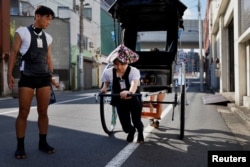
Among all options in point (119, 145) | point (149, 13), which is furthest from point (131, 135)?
point (149, 13)

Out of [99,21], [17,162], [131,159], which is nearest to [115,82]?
[131,159]

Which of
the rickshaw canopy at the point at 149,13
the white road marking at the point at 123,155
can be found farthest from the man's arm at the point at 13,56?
the rickshaw canopy at the point at 149,13

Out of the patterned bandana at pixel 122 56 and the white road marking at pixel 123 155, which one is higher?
the patterned bandana at pixel 122 56

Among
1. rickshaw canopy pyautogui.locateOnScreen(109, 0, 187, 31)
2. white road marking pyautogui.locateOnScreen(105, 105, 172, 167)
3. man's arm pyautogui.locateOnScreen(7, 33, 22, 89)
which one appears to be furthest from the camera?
Answer: rickshaw canopy pyautogui.locateOnScreen(109, 0, 187, 31)

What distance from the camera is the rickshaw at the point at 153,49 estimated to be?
7.23 meters

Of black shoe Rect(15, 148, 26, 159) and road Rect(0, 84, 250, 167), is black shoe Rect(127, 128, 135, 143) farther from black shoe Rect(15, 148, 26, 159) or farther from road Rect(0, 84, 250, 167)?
black shoe Rect(15, 148, 26, 159)

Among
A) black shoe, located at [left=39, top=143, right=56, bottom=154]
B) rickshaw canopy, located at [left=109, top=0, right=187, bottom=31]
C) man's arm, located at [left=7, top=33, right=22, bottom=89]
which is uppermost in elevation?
rickshaw canopy, located at [left=109, top=0, right=187, bottom=31]

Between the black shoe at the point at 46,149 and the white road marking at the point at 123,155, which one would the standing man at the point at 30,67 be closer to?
the black shoe at the point at 46,149

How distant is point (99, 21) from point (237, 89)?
37.4m

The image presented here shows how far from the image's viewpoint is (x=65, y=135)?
681 cm

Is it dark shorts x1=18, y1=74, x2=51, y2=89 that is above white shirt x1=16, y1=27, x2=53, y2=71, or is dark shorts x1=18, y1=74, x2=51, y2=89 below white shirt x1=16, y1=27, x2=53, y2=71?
below

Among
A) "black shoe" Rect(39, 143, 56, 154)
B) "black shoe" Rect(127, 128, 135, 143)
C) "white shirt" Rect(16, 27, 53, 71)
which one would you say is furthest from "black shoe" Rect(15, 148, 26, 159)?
"black shoe" Rect(127, 128, 135, 143)

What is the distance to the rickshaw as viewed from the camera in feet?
23.7

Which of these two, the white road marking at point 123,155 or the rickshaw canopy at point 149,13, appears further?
the rickshaw canopy at point 149,13
